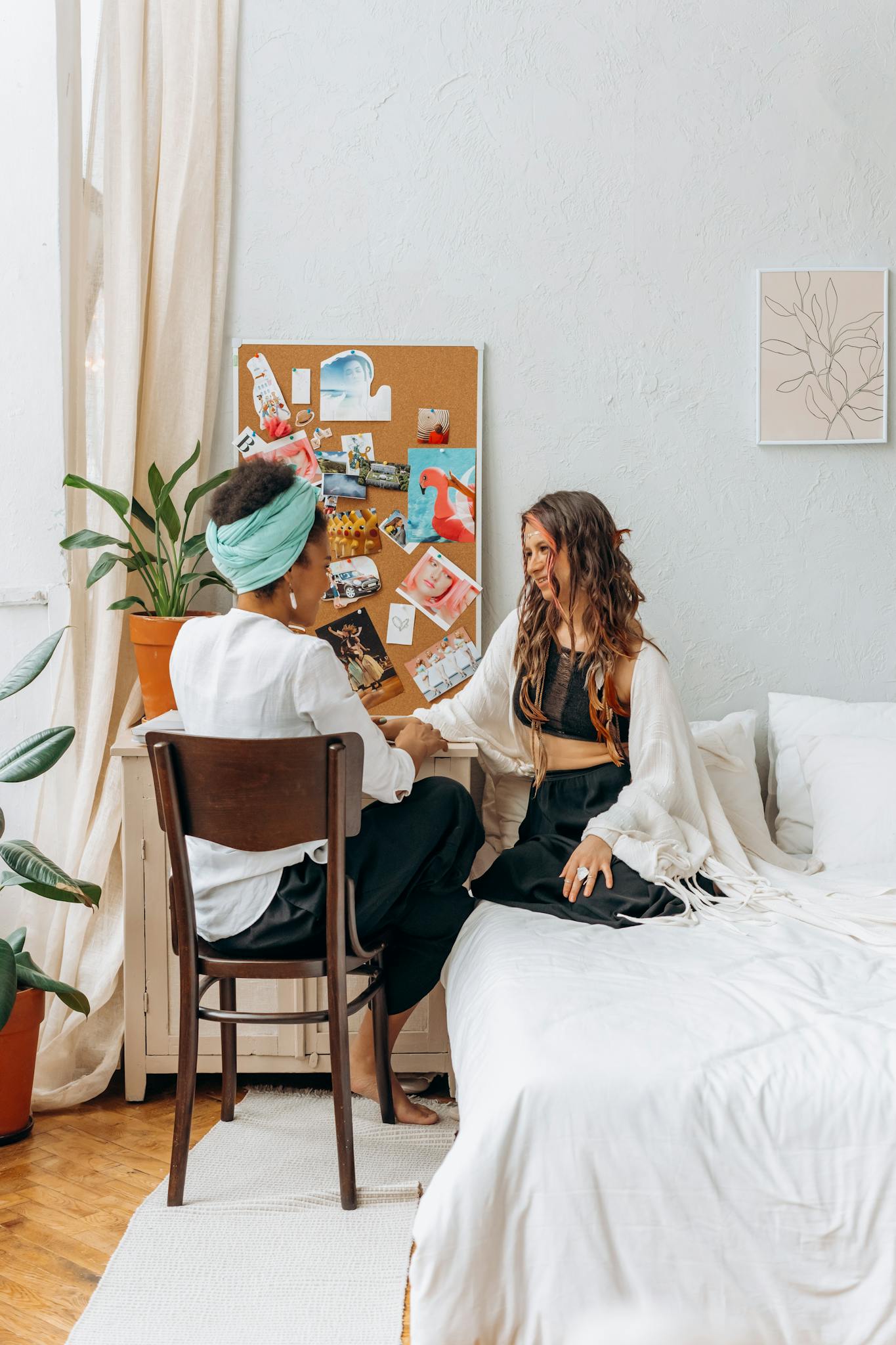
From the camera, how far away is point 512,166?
2713mm

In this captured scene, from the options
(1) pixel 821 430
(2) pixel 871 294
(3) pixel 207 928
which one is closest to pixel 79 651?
(3) pixel 207 928

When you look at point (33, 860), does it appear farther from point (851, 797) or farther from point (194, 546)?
point (851, 797)

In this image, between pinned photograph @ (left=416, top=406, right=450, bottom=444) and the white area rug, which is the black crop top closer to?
pinned photograph @ (left=416, top=406, right=450, bottom=444)

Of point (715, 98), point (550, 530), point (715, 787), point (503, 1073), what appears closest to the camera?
point (503, 1073)

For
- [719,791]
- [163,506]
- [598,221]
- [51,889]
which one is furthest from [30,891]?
[598,221]

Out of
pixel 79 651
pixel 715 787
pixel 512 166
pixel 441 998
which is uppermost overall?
pixel 512 166

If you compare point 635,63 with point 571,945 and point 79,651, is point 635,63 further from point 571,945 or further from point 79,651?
point 571,945

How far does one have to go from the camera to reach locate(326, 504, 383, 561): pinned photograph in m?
2.74

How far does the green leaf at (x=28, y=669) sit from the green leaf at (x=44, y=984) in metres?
0.56

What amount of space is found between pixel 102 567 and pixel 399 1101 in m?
1.33

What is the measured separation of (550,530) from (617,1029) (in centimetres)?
122

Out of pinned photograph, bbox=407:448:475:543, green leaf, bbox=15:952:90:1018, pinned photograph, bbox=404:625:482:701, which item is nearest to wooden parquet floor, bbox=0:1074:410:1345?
green leaf, bbox=15:952:90:1018

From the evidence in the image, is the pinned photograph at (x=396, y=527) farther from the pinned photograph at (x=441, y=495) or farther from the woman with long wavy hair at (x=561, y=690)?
the woman with long wavy hair at (x=561, y=690)

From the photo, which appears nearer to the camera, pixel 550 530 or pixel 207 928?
pixel 207 928
